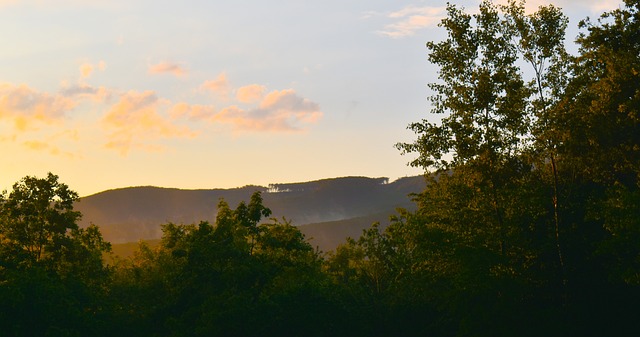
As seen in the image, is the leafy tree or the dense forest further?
the leafy tree

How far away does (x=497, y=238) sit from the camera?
142 feet

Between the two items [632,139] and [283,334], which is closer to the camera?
[632,139]

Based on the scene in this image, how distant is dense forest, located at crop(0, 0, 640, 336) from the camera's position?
41125mm

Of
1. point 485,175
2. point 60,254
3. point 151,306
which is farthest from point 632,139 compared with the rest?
point 60,254

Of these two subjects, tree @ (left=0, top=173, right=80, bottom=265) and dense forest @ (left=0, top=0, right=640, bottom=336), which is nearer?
dense forest @ (left=0, top=0, right=640, bottom=336)

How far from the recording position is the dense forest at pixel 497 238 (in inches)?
1619

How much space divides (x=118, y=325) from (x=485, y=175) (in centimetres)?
2513

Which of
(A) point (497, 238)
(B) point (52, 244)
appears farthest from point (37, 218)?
(A) point (497, 238)

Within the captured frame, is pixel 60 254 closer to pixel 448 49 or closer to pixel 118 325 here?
pixel 118 325

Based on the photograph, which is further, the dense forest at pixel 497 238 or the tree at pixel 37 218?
the tree at pixel 37 218

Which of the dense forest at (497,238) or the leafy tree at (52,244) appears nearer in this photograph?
the dense forest at (497,238)

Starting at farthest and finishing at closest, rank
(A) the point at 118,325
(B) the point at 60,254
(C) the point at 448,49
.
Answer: (B) the point at 60,254 < (A) the point at 118,325 < (C) the point at 448,49

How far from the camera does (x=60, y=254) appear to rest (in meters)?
54.3

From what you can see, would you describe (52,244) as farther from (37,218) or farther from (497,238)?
(497,238)
